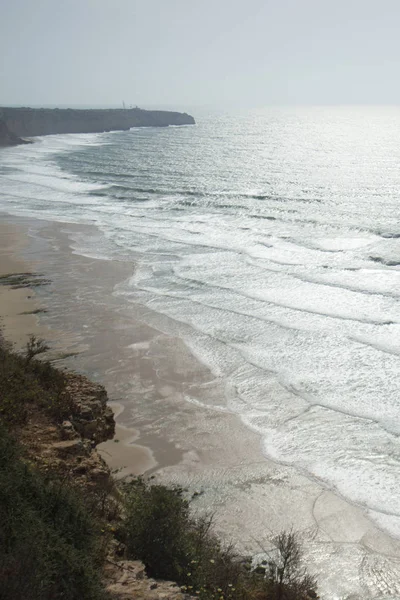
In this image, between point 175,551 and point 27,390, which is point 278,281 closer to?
point 27,390

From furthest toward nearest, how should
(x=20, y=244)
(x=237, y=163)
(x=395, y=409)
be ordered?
(x=237, y=163) → (x=20, y=244) → (x=395, y=409)

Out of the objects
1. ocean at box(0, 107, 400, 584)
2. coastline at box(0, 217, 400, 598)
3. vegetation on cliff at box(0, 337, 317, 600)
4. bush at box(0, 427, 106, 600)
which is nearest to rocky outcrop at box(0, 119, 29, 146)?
ocean at box(0, 107, 400, 584)

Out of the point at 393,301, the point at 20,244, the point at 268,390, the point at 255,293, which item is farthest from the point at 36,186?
the point at 268,390

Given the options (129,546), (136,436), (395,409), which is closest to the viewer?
(129,546)

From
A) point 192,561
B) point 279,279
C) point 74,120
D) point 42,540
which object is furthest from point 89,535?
point 74,120

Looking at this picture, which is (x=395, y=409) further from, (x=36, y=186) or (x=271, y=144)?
(x=271, y=144)

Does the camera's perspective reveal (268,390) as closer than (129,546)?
No

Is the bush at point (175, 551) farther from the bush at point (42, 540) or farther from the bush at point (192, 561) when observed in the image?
the bush at point (42, 540)
